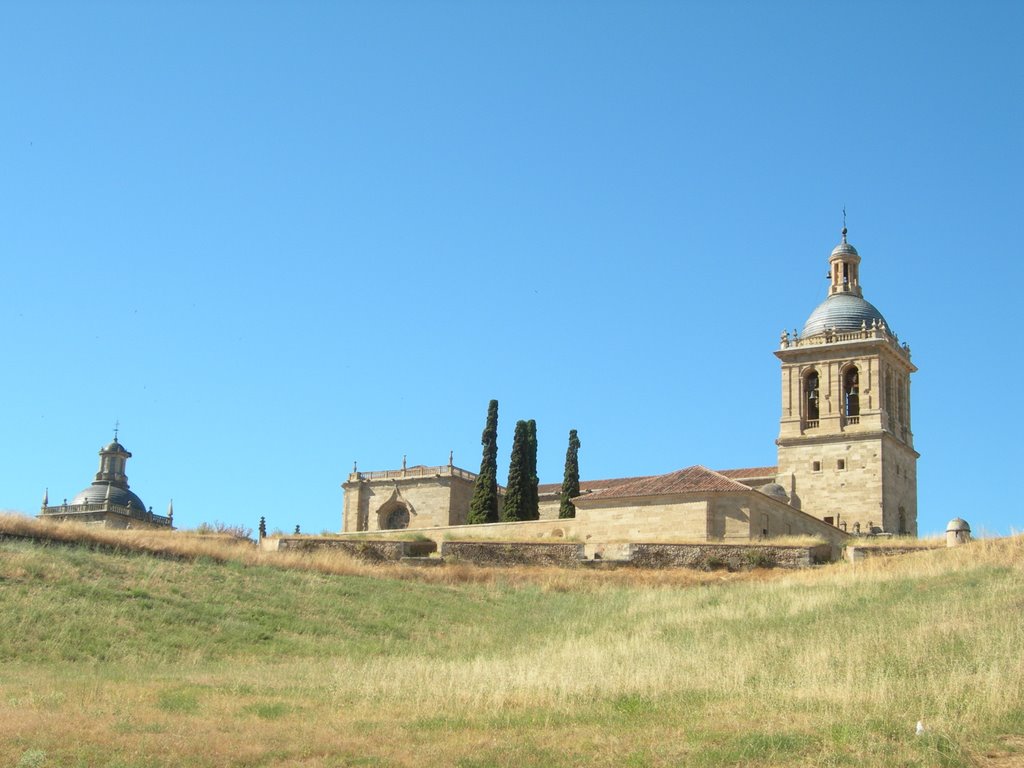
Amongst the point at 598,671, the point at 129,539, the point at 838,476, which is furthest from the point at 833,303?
the point at 598,671

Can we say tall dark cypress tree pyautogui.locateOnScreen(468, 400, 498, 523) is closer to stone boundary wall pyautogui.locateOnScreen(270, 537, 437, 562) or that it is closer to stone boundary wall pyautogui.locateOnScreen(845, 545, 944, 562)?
stone boundary wall pyautogui.locateOnScreen(270, 537, 437, 562)

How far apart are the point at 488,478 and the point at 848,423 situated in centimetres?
1635

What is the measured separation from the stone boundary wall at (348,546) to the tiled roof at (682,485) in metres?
8.45

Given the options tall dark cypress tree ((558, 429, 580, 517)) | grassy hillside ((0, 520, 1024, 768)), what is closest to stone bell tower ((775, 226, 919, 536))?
tall dark cypress tree ((558, 429, 580, 517))

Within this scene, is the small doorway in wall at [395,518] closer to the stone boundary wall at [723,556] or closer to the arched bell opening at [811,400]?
the arched bell opening at [811,400]

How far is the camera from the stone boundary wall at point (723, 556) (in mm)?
36781

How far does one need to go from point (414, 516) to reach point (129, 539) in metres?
30.8

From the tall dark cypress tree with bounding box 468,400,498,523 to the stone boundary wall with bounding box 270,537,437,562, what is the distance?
46.6ft

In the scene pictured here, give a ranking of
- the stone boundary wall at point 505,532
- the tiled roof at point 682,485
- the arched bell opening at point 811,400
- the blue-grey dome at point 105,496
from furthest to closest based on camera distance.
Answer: the blue-grey dome at point 105,496 < the arched bell opening at point 811,400 < the stone boundary wall at point 505,532 < the tiled roof at point 682,485

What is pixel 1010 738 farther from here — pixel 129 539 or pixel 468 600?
pixel 129 539

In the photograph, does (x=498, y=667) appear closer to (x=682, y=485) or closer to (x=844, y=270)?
(x=682, y=485)

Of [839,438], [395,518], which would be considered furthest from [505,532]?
[839,438]

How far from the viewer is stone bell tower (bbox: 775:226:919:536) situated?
5431 cm

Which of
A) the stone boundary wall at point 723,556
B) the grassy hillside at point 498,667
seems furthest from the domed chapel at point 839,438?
the grassy hillside at point 498,667
